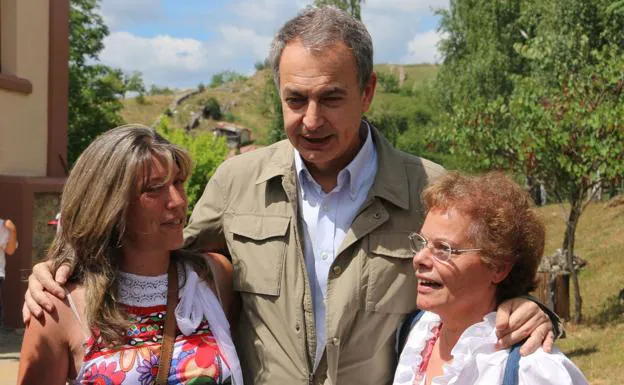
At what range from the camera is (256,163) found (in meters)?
3.18

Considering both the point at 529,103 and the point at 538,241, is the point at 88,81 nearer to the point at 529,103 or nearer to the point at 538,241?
the point at 529,103

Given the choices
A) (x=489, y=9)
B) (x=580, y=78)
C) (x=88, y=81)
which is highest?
(x=489, y=9)

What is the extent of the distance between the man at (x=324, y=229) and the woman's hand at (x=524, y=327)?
550 mm

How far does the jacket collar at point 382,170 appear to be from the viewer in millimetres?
2959

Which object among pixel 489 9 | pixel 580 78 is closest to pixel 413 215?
pixel 580 78

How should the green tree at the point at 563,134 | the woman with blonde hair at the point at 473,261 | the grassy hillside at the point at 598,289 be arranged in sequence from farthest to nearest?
the green tree at the point at 563,134
the grassy hillside at the point at 598,289
the woman with blonde hair at the point at 473,261

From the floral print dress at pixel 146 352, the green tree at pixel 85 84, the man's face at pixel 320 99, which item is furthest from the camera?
the green tree at pixel 85 84

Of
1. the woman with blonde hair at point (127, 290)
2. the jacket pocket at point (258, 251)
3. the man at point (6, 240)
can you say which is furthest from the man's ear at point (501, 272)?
the man at point (6, 240)

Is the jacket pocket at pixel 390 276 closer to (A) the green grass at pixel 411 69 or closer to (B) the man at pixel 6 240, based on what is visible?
(B) the man at pixel 6 240

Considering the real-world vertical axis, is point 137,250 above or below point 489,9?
below

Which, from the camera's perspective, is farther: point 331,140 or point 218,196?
point 218,196

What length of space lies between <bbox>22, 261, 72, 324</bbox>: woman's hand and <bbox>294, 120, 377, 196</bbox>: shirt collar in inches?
36.1

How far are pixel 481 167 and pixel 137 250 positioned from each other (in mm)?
10724

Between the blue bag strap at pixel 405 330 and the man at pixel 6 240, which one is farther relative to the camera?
the man at pixel 6 240
